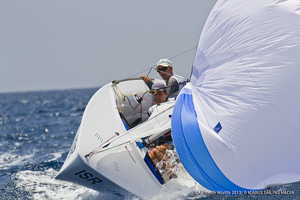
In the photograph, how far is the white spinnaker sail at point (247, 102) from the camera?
121 inches

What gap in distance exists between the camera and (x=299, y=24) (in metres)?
3.14

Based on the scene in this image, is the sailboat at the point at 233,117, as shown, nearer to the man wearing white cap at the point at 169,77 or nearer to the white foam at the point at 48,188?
the white foam at the point at 48,188

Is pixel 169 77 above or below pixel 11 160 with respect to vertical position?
above

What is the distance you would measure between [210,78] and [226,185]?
965 mm

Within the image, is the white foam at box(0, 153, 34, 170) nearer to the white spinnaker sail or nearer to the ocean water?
the ocean water

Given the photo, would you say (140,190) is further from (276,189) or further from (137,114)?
(137,114)

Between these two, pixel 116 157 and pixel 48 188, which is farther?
pixel 48 188

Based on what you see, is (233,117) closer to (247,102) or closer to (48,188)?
(247,102)

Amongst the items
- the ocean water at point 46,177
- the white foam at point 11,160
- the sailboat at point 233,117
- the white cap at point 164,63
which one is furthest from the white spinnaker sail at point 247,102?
the white foam at point 11,160

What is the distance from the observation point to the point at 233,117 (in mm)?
3229

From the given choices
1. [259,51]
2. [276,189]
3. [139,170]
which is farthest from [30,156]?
[259,51]

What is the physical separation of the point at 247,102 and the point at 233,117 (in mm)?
170

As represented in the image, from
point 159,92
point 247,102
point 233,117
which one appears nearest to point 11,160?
point 159,92

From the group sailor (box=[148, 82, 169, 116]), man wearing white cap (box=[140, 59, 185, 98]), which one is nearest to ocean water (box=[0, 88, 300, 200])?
sailor (box=[148, 82, 169, 116])
